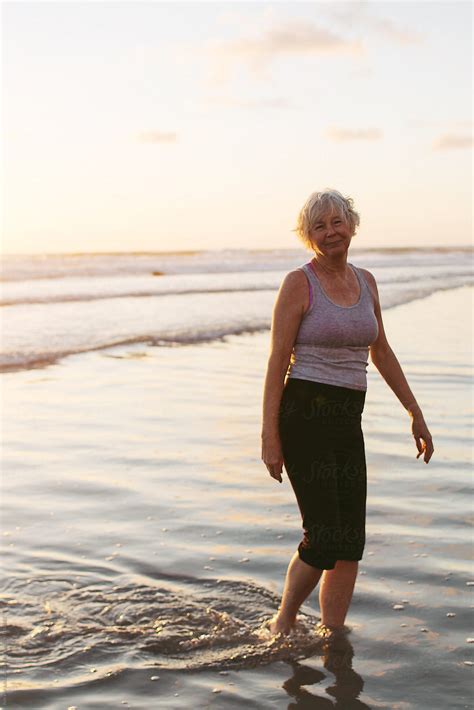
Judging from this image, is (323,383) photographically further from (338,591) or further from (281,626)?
(281,626)

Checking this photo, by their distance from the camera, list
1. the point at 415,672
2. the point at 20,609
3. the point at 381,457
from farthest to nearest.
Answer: the point at 381,457 < the point at 20,609 < the point at 415,672

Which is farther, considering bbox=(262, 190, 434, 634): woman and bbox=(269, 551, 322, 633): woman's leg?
bbox=(269, 551, 322, 633): woman's leg

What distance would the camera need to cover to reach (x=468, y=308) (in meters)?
18.5

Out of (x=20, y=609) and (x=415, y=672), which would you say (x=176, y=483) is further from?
(x=415, y=672)

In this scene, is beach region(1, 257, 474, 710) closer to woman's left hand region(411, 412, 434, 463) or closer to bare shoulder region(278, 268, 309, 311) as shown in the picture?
woman's left hand region(411, 412, 434, 463)

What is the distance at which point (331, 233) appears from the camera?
4164mm

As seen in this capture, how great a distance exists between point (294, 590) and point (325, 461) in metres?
0.66

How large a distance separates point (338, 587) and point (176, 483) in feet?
8.14

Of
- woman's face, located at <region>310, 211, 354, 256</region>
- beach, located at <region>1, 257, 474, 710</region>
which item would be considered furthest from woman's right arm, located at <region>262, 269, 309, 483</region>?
beach, located at <region>1, 257, 474, 710</region>

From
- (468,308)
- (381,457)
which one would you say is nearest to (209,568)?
(381,457)

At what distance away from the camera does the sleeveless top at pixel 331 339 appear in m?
4.17

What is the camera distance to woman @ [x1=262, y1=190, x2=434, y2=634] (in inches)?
164

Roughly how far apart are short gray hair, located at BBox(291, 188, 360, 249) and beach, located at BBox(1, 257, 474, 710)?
1.81m

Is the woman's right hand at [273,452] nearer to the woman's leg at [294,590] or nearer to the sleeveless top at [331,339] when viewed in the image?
the sleeveless top at [331,339]
